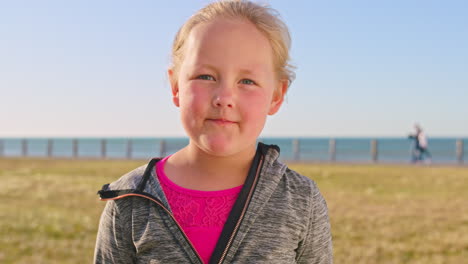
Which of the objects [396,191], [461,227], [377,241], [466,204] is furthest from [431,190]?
[377,241]

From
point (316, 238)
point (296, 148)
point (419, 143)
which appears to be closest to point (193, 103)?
point (316, 238)

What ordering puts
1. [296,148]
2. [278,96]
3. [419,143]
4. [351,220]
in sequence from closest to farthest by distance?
1. [278,96]
2. [351,220]
3. [419,143]
4. [296,148]

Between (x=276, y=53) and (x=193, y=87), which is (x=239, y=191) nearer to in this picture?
(x=193, y=87)

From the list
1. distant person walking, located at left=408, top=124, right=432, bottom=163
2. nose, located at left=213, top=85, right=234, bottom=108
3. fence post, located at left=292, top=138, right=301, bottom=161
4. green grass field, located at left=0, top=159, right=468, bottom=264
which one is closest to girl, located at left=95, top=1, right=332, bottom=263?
nose, located at left=213, top=85, right=234, bottom=108

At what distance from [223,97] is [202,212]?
446mm

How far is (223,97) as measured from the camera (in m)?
1.87

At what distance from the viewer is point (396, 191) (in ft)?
39.4

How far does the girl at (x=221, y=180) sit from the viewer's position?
6.29 feet

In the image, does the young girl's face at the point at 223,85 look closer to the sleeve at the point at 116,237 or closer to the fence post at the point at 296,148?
the sleeve at the point at 116,237

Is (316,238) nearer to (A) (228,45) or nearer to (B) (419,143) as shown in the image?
(A) (228,45)

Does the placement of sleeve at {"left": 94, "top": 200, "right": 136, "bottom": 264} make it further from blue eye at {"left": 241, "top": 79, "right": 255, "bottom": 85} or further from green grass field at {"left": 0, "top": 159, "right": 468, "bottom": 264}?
green grass field at {"left": 0, "top": 159, "right": 468, "bottom": 264}

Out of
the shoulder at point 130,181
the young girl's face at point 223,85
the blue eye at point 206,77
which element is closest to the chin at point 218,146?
the young girl's face at point 223,85

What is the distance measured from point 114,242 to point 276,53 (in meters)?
1.00

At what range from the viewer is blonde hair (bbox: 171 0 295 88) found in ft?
6.63
